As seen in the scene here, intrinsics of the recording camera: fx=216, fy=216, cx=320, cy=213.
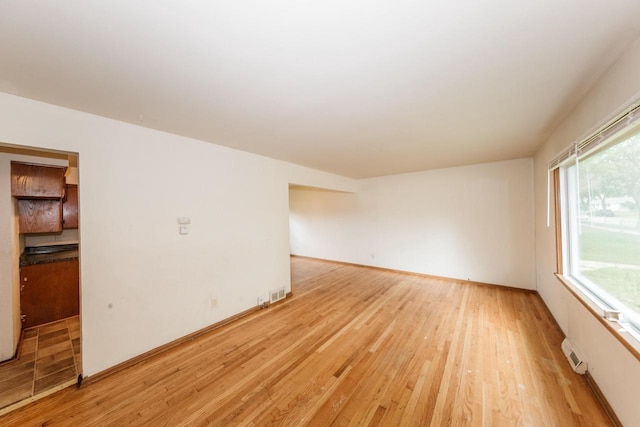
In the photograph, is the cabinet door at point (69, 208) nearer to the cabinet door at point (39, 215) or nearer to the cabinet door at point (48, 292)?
the cabinet door at point (39, 215)

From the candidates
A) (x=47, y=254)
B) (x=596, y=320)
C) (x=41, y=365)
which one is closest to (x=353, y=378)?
(x=596, y=320)

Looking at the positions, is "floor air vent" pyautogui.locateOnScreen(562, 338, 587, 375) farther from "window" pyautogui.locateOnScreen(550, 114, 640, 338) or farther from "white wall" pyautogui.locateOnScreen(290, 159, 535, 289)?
"white wall" pyautogui.locateOnScreen(290, 159, 535, 289)

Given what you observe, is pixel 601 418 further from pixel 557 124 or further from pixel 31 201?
pixel 31 201

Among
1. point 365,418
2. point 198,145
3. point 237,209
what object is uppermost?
point 198,145

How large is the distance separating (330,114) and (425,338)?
2.64 m

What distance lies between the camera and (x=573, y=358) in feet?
6.49

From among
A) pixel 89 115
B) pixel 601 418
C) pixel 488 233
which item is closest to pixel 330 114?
pixel 89 115

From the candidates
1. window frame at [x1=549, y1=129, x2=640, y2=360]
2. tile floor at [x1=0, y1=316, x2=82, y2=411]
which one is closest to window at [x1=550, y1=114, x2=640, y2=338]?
window frame at [x1=549, y1=129, x2=640, y2=360]

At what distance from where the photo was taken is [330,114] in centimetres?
198

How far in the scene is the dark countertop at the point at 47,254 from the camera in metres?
2.86

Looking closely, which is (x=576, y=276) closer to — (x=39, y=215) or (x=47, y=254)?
(x=39, y=215)

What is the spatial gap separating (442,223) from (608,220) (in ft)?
9.59

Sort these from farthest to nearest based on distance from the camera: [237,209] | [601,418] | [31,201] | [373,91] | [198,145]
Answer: [237,209] < [31,201] < [198,145] < [373,91] < [601,418]

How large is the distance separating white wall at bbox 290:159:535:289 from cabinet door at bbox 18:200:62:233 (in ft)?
16.5
